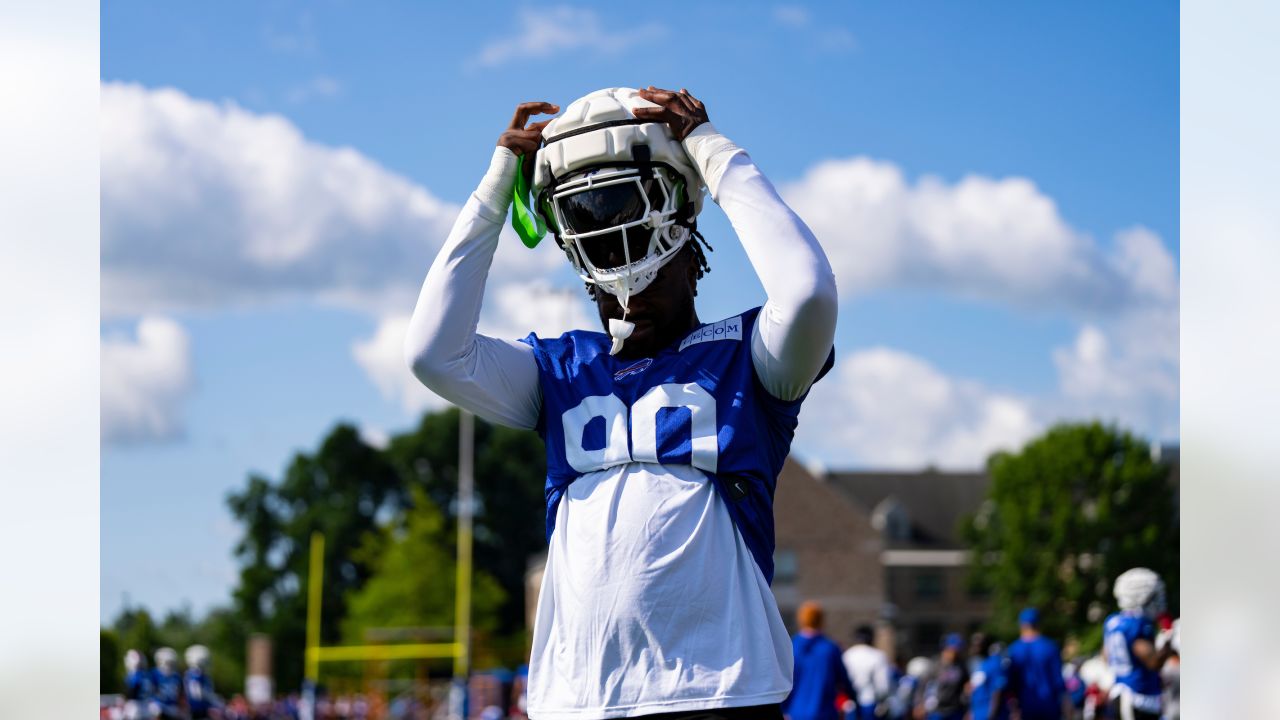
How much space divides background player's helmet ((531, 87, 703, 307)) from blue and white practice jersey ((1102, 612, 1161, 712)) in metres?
6.87

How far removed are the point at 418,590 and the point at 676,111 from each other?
4370 cm

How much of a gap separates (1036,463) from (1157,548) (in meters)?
4.73

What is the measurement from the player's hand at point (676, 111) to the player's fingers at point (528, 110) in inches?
9.3

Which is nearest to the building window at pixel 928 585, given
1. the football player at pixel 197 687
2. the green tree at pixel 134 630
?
the green tree at pixel 134 630

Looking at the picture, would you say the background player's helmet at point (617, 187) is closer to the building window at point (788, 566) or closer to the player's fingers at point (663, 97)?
the player's fingers at point (663, 97)

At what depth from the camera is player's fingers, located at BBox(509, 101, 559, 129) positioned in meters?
3.27

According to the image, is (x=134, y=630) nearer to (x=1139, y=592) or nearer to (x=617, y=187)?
(x=1139, y=592)

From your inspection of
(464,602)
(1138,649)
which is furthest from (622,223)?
(464,602)

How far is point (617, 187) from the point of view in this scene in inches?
121

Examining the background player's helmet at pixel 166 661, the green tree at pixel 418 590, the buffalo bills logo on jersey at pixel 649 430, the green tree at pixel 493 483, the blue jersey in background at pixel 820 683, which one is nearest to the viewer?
the buffalo bills logo on jersey at pixel 649 430

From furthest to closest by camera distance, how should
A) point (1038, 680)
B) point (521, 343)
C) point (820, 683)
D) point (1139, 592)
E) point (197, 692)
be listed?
point (197, 692)
point (1038, 680)
point (820, 683)
point (1139, 592)
point (521, 343)

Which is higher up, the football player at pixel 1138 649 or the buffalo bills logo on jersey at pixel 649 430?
the buffalo bills logo on jersey at pixel 649 430

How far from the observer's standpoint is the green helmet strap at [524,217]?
128 inches
